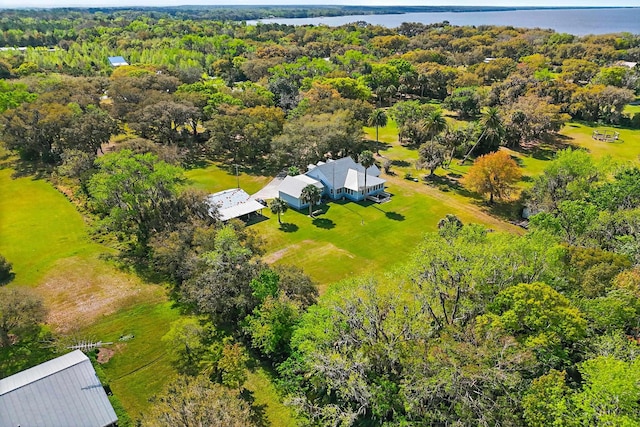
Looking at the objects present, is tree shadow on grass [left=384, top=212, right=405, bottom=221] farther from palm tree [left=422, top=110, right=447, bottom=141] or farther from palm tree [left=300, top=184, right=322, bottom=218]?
palm tree [left=422, top=110, right=447, bottom=141]

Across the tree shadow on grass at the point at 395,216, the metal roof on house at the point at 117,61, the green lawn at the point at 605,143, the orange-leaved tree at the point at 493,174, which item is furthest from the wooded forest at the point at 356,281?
the metal roof on house at the point at 117,61

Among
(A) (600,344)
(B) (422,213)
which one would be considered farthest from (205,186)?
(A) (600,344)

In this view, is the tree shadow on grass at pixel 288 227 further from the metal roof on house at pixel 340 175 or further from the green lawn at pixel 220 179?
the green lawn at pixel 220 179

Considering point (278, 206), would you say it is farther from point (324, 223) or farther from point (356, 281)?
point (356, 281)

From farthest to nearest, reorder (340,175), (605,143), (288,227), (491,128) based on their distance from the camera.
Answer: (605,143) → (491,128) → (340,175) → (288,227)

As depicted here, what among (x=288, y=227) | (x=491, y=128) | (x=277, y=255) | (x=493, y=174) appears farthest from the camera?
(x=491, y=128)

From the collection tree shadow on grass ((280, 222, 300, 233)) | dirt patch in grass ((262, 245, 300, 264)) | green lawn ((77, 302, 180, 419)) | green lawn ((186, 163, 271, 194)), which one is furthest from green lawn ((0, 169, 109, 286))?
tree shadow on grass ((280, 222, 300, 233))

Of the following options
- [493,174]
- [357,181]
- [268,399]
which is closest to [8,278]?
[268,399]
